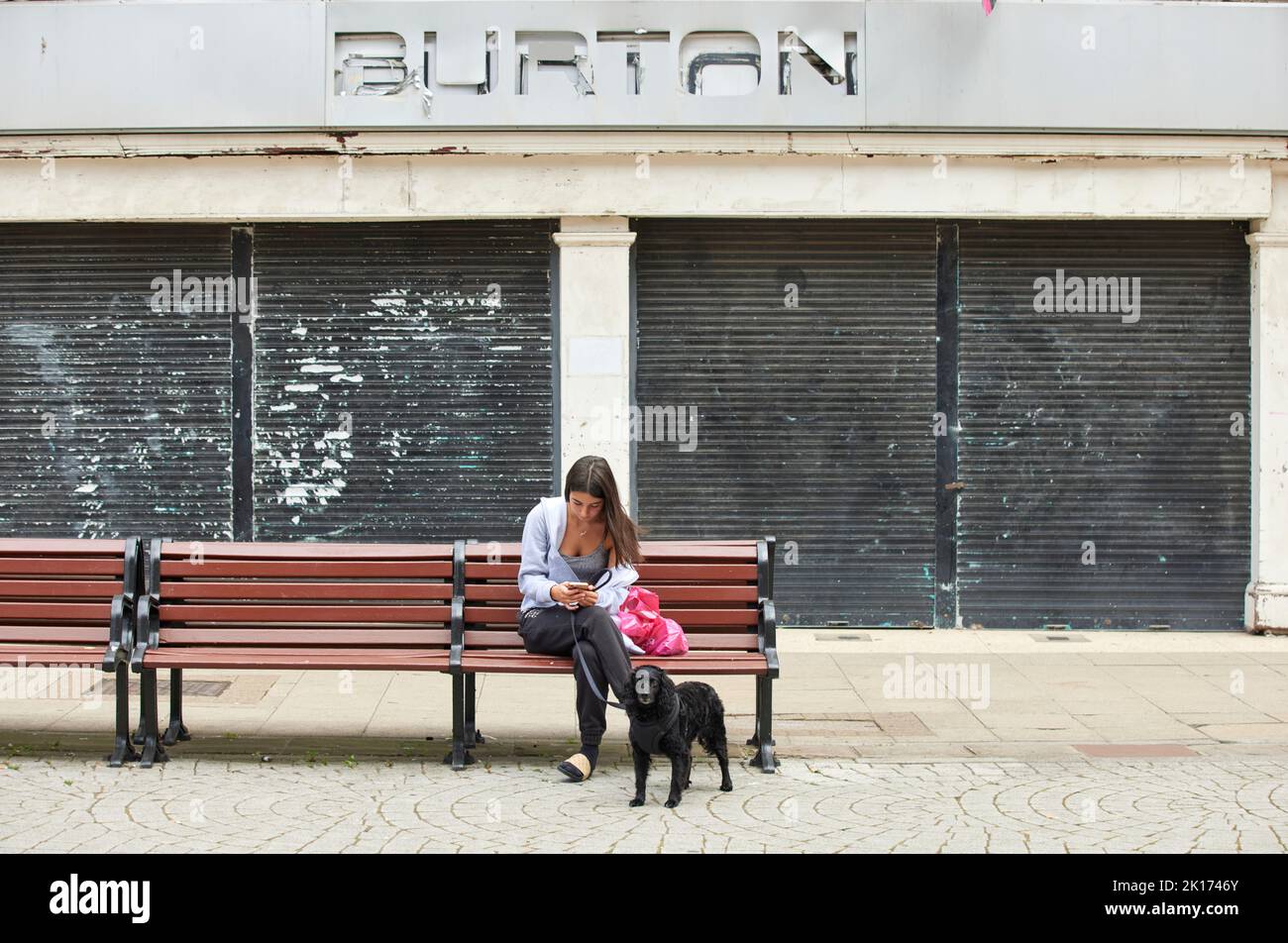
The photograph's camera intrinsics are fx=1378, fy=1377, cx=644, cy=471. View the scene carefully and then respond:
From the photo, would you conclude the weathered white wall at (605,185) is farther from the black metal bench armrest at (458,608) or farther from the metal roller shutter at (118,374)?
the black metal bench armrest at (458,608)

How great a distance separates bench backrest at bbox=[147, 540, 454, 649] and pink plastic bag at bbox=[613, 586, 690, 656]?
2.99 ft

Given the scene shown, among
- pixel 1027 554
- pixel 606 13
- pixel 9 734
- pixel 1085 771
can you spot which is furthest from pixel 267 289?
pixel 1085 771

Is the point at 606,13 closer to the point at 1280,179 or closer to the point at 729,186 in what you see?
the point at 729,186

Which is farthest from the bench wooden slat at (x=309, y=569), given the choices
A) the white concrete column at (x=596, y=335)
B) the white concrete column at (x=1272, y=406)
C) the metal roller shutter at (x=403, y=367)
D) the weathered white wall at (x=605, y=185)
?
the white concrete column at (x=1272, y=406)

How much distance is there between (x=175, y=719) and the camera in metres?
6.95

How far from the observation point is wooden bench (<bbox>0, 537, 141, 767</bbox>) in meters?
6.67

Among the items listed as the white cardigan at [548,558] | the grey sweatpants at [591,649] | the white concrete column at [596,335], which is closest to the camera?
the grey sweatpants at [591,649]

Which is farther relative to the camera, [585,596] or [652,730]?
[585,596]

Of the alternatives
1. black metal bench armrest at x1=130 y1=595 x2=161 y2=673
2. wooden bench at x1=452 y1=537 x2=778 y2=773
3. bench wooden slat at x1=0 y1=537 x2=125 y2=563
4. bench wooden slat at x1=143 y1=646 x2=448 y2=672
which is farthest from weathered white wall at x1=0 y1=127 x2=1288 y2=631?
black metal bench armrest at x1=130 y1=595 x2=161 y2=673

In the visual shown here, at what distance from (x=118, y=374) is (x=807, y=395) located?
5440 mm

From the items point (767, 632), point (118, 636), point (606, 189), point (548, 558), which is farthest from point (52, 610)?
point (606, 189)

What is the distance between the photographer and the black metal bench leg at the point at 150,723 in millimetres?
6438

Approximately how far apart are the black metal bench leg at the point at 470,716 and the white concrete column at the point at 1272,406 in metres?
6.75

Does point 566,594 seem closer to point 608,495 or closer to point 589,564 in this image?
point 589,564
